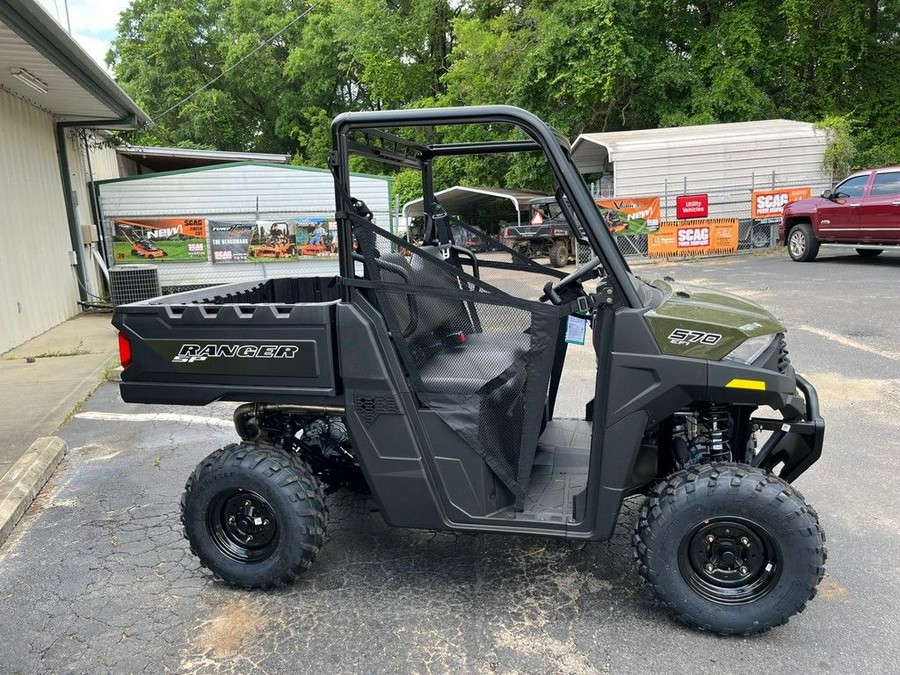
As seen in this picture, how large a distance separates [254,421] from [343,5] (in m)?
39.7

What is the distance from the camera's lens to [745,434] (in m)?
3.31

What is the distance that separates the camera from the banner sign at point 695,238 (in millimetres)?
19672

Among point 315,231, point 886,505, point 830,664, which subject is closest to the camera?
point 830,664

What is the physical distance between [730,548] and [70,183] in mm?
13944

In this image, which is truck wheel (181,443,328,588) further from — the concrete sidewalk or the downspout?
the downspout

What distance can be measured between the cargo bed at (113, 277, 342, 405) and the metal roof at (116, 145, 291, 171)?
16.4 meters

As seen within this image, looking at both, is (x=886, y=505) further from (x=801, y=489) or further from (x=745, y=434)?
(x=745, y=434)

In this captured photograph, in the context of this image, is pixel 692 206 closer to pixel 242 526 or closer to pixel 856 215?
pixel 856 215

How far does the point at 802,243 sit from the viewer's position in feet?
51.8

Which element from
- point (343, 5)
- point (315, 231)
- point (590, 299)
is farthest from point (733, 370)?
point (343, 5)

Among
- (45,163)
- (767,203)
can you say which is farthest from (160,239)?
→ (767,203)

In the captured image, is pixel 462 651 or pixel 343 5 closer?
pixel 462 651

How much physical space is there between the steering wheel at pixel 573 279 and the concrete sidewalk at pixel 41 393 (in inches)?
137

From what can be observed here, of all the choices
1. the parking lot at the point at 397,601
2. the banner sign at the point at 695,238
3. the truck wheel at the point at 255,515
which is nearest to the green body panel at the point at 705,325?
the parking lot at the point at 397,601
